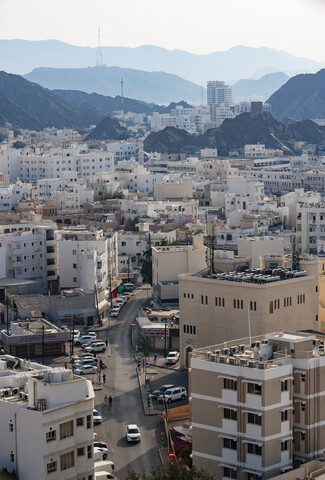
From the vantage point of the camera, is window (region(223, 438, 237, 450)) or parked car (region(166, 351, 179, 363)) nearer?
window (region(223, 438, 237, 450))

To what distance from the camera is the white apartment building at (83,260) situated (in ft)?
67.4

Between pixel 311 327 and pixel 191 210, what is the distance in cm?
1637

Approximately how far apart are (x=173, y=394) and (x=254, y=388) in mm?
4566

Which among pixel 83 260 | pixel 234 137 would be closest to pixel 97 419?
pixel 83 260

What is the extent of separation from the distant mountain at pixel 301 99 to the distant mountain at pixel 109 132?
22.0m

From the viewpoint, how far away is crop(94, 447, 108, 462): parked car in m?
11.8

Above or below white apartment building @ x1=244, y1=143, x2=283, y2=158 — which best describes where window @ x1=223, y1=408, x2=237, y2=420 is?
below

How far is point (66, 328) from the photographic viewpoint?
1788 centimetres

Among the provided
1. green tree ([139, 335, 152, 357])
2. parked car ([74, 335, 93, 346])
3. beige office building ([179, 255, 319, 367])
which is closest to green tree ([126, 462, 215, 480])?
beige office building ([179, 255, 319, 367])

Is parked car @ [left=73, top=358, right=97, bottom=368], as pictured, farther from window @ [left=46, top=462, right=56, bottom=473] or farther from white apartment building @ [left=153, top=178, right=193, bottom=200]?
white apartment building @ [left=153, top=178, right=193, bottom=200]

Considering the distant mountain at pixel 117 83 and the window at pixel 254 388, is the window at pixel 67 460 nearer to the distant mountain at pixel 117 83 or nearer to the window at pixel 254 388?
the window at pixel 254 388

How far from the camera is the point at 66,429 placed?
9766 millimetres

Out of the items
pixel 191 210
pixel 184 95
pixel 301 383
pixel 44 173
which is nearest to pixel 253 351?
pixel 301 383

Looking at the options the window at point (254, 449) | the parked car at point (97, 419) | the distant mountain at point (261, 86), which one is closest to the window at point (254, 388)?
the window at point (254, 449)
